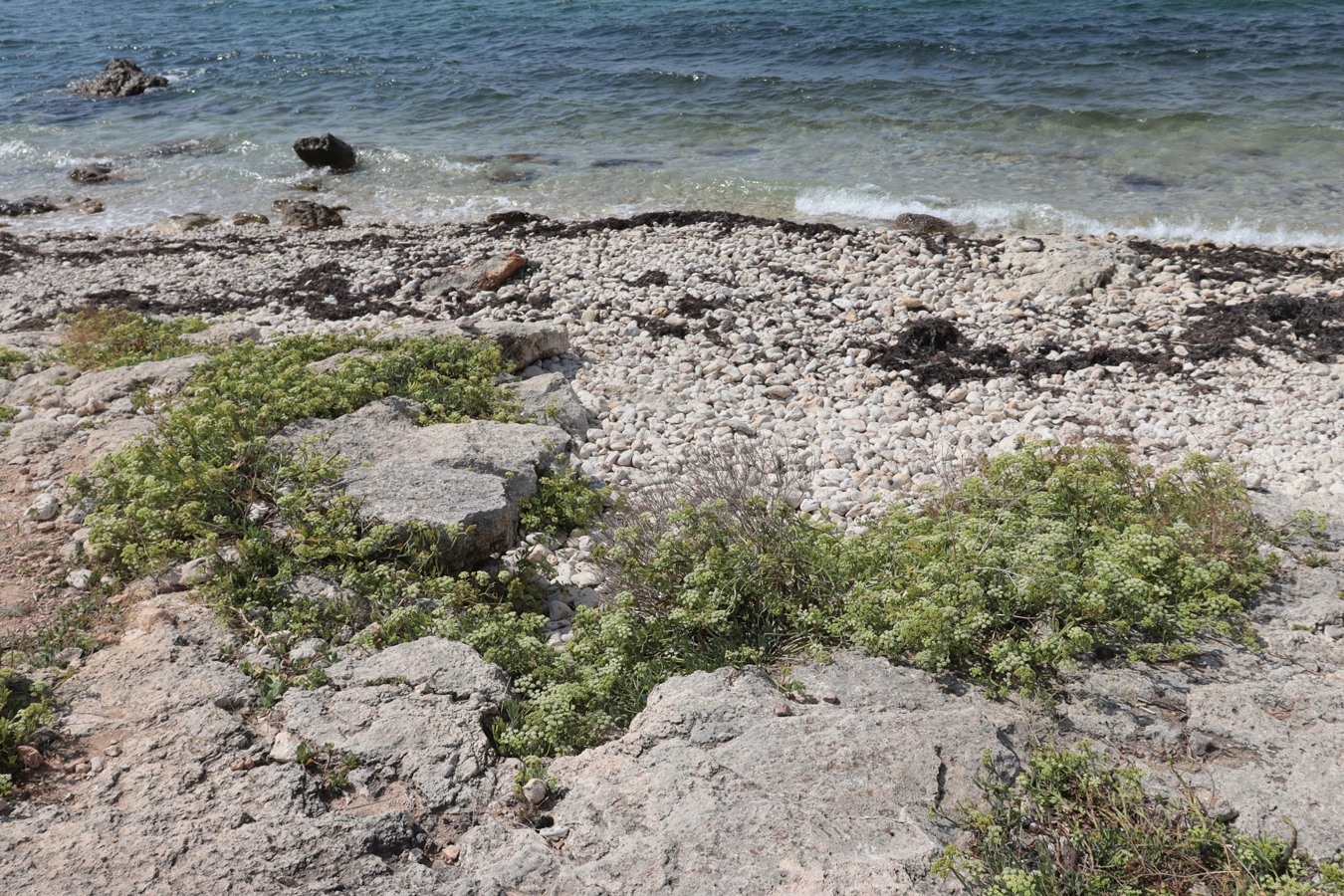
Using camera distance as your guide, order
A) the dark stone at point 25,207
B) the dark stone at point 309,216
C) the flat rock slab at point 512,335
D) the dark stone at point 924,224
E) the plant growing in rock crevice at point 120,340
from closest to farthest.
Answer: the plant growing in rock crevice at point 120,340, the flat rock slab at point 512,335, the dark stone at point 924,224, the dark stone at point 309,216, the dark stone at point 25,207

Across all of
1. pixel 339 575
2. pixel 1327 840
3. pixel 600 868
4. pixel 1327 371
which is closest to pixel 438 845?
pixel 600 868

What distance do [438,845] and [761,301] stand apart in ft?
27.2

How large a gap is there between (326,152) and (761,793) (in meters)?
19.5

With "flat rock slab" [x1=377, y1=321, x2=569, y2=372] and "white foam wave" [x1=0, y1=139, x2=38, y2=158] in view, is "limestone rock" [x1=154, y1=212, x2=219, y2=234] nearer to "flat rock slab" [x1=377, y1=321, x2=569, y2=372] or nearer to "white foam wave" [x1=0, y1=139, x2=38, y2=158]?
"white foam wave" [x1=0, y1=139, x2=38, y2=158]

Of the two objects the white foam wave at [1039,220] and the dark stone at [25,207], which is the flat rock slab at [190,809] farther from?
the dark stone at [25,207]

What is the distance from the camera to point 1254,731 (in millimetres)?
4082

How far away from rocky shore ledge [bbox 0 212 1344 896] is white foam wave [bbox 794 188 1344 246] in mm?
1327

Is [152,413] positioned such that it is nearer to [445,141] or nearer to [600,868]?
[600,868]

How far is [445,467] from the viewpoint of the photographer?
655cm

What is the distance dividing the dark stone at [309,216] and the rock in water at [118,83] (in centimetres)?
1505

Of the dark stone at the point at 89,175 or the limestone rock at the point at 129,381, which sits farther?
the dark stone at the point at 89,175

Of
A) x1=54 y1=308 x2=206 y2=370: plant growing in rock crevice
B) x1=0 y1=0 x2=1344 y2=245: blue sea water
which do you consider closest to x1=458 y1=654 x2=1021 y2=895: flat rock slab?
x1=54 y1=308 x2=206 y2=370: plant growing in rock crevice

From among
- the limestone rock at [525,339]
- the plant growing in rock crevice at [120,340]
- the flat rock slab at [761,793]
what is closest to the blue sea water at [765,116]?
the limestone rock at [525,339]

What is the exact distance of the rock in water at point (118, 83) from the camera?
89.7ft
